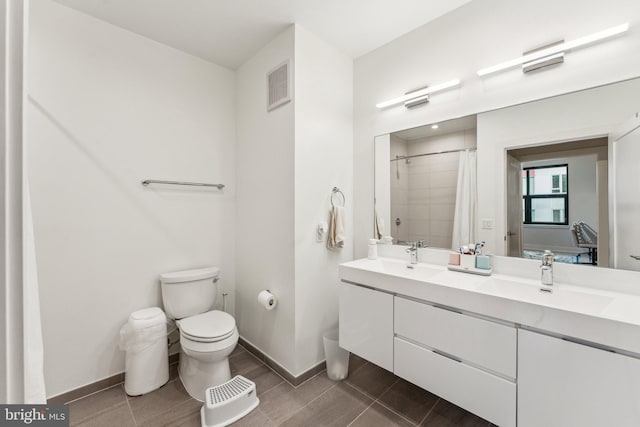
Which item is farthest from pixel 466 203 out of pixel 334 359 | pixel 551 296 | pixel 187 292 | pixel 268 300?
pixel 187 292

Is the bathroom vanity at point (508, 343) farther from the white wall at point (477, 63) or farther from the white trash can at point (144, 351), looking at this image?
the white trash can at point (144, 351)

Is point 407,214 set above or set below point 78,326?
above

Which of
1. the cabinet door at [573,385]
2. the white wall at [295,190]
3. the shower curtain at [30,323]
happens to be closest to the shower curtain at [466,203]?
the cabinet door at [573,385]

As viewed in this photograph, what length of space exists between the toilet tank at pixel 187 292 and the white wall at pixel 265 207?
359 millimetres

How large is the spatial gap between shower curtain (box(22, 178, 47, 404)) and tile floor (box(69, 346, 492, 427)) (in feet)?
4.56

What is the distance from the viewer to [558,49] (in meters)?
1.45

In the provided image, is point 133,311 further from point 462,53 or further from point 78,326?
Answer: point 462,53

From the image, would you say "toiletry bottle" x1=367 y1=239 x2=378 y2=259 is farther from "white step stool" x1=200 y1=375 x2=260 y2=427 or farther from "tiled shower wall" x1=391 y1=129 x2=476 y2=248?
"white step stool" x1=200 y1=375 x2=260 y2=427

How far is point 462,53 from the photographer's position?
1806mm

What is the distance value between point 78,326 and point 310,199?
1.80 m

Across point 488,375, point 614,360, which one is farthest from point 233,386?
point 614,360

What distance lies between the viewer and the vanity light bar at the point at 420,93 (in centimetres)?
184

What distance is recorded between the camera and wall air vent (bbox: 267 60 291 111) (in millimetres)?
1992

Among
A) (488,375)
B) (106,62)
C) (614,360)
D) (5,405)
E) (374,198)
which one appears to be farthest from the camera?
(374,198)
